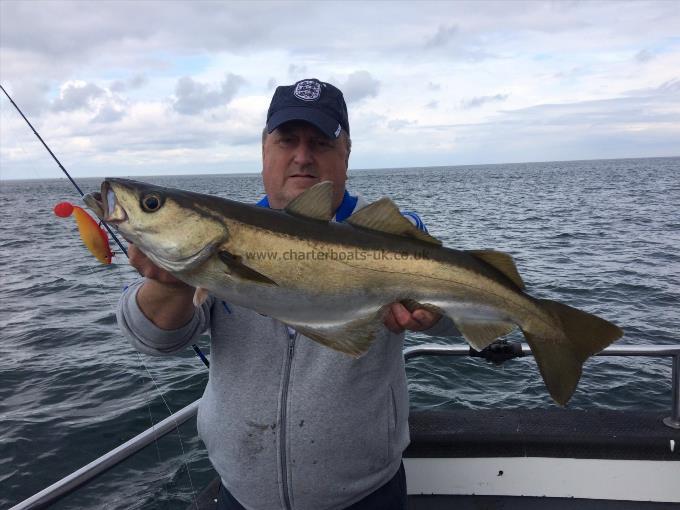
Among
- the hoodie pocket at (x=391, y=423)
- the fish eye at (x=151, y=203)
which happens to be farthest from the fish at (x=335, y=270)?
the hoodie pocket at (x=391, y=423)

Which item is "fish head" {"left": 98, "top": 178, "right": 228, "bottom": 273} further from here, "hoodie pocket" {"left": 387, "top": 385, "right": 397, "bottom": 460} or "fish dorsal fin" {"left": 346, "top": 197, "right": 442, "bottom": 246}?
"hoodie pocket" {"left": 387, "top": 385, "right": 397, "bottom": 460}

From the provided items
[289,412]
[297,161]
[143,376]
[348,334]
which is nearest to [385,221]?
[348,334]

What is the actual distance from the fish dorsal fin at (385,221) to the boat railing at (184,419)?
154 centimetres

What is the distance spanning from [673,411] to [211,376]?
457 centimetres

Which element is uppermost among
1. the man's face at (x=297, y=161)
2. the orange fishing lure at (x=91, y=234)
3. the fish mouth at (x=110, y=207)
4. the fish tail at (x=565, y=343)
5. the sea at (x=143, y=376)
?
the man's face at (x=297, y=161)

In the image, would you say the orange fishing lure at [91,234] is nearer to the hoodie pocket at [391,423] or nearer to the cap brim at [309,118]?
the cap brim at [309,118]

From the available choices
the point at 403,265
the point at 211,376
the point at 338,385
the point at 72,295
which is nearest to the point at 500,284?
the point at 403,265

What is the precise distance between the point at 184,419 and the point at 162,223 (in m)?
2.23

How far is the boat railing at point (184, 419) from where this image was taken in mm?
3373

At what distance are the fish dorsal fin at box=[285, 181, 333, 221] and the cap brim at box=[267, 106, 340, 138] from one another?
0.71m

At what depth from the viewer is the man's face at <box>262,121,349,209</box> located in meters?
3.70

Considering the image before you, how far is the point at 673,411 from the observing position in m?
4.95

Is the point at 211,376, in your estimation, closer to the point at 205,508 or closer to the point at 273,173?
the point at 273,173

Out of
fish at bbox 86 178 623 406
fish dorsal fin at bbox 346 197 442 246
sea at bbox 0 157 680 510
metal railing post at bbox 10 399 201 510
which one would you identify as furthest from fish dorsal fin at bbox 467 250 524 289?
sea at bbox 0 157 680 510
